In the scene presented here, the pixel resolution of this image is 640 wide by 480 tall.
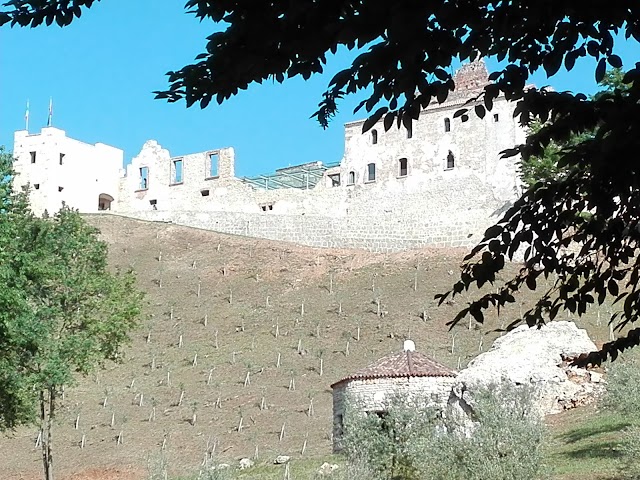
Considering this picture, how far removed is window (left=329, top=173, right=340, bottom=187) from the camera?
60.5m

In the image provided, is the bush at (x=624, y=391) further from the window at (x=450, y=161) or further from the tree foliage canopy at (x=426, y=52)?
the window at (x=450, y=161)

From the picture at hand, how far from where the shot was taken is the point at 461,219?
174ft

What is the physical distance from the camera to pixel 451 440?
58.0ft

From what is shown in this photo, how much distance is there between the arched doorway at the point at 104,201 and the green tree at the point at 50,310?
40.1 m

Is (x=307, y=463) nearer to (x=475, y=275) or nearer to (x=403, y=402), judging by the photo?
(x=403, y=402)

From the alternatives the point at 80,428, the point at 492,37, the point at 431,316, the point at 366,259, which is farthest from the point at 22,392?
the point at 366,259

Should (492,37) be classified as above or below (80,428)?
above

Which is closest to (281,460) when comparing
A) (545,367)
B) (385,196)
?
(545,367)

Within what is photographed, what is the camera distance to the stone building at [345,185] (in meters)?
53.4

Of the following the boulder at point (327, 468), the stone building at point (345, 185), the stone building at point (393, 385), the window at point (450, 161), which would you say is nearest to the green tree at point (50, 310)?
the boulder at point (327, 468)

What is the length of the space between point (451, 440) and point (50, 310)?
10047 millimetres

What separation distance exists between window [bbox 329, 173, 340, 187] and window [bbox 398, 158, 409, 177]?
421 centimetres

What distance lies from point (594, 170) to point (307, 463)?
62.4 ft

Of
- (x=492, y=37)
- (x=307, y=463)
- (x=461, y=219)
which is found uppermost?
(x=461, y=219)
